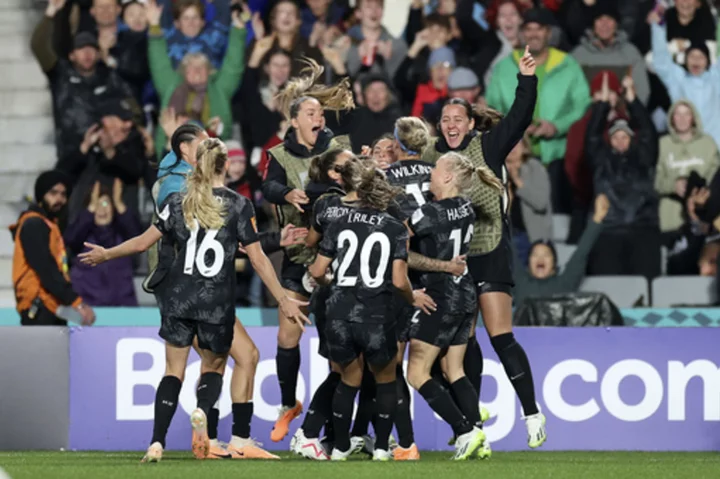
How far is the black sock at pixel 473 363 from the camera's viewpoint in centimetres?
1105

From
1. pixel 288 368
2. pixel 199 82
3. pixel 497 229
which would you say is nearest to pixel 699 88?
pixel 199 82

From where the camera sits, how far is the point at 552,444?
39.4 feet

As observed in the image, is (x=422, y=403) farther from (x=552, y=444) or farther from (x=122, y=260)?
(x=122, y=260)

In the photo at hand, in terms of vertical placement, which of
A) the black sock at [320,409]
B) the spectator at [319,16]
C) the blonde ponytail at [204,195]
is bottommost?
the black sock at [320,409]

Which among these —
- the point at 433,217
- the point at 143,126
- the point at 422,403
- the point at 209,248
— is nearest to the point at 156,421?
the point at 209,248

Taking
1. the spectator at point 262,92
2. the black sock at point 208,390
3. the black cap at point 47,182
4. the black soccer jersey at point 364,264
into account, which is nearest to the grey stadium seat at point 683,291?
the spectator at point 262,92

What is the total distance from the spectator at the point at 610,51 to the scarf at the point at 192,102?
11.0ft

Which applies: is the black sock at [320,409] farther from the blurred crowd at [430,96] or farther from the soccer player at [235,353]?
the blurred crowd at [430,96]

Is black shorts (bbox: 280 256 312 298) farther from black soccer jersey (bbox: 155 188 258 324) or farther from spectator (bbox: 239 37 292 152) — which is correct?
spectator (bbox: 239 37 292 152)

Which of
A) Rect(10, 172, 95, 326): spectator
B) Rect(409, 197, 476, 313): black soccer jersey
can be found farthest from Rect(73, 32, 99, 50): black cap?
Rect(409, 197, 476, 313): black soccer jersey

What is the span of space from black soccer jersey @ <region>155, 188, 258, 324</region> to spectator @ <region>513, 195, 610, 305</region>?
16.0 ft

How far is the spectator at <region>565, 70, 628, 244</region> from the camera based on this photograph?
15.1 m

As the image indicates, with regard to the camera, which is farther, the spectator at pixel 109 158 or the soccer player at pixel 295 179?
the spectator at pixel 109 158

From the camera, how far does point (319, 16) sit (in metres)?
15.5
